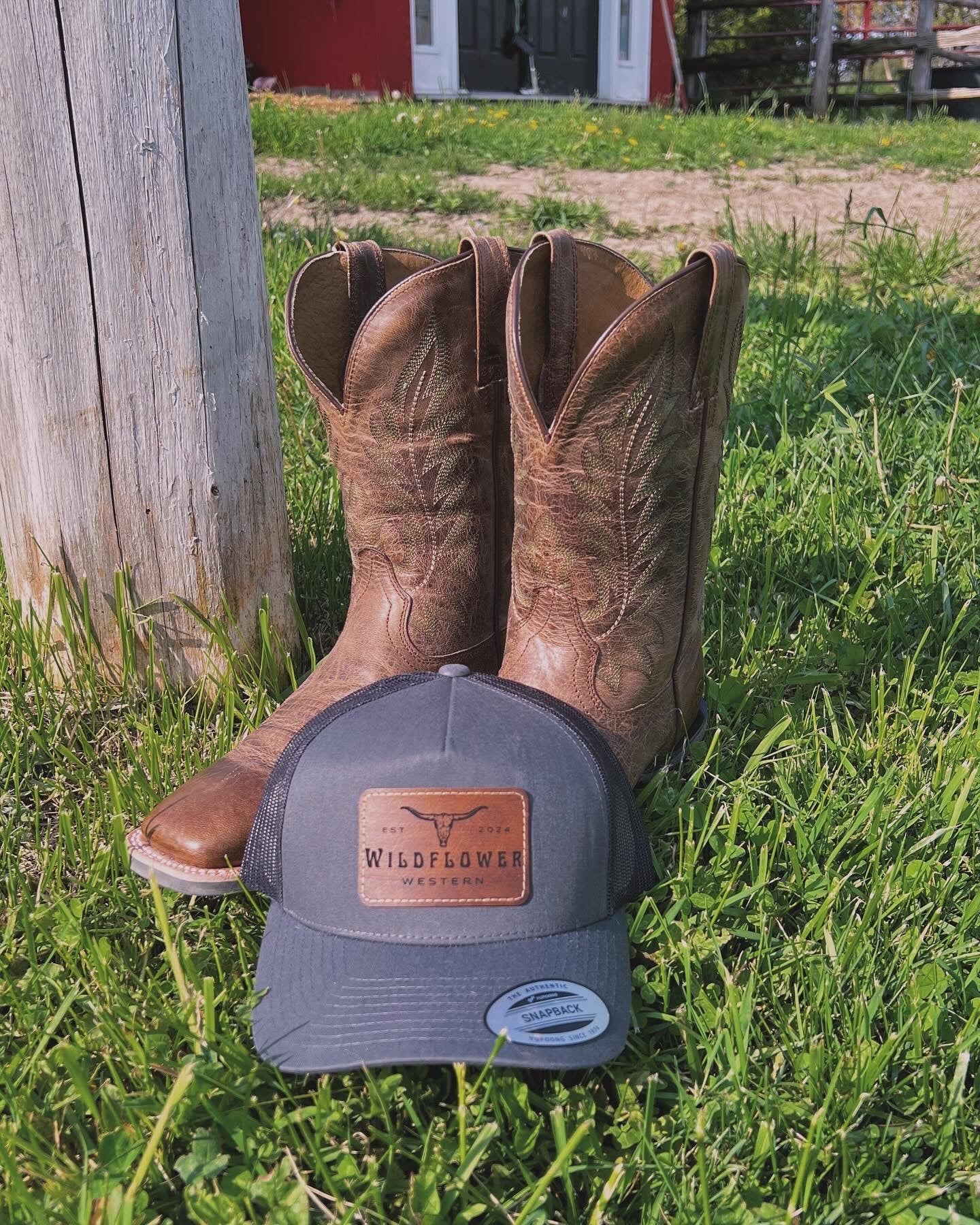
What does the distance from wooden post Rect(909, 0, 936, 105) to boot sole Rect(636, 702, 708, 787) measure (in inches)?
543

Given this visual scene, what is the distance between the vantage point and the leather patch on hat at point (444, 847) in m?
1.13

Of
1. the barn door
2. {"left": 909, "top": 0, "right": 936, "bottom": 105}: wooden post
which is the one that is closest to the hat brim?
the barn door

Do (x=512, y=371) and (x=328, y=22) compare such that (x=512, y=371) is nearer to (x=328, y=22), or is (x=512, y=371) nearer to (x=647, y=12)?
(x=328, y=22)

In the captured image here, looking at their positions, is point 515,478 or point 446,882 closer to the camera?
point 446,882

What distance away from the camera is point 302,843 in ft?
3.89

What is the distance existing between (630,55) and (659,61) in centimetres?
53

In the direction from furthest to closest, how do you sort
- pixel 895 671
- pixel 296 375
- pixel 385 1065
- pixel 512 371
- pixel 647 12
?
pixel 647 12, pixel 296 375, pixel 895 671, pixel 512 371, pixel 385 1065

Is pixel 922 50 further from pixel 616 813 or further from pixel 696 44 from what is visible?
pixel 616 813

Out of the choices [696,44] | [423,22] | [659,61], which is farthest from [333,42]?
[696,44]

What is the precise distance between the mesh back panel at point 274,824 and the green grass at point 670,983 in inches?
4.0

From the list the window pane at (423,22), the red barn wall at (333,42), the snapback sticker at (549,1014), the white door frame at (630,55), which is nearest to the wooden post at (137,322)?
the snapback sticker at (549,1014)

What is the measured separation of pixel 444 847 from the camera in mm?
1151

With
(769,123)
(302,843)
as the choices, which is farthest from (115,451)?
(769,123)

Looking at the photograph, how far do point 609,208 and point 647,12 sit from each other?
9385mm
